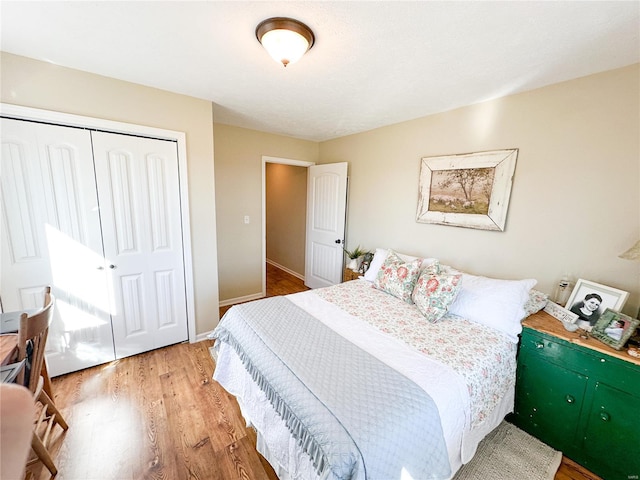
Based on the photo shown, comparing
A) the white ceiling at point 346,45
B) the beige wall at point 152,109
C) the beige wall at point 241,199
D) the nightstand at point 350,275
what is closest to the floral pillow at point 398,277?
the nightstand at point 350,275

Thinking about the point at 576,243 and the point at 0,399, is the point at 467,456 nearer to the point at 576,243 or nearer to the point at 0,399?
the point at 576,243

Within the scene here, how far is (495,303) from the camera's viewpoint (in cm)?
174

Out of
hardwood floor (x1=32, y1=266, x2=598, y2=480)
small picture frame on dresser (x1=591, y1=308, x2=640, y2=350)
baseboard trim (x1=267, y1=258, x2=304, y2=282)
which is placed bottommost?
hardwood floor (x1=32, y1=266, x2=598, y2=480)

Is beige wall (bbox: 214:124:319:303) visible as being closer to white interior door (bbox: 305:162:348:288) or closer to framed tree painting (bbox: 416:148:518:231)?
white interior door (bbox: 305:162:348:288)

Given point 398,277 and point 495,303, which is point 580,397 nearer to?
point 495,303

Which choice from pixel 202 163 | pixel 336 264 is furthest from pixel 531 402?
pixel 202 163

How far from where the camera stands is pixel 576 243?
1798mm

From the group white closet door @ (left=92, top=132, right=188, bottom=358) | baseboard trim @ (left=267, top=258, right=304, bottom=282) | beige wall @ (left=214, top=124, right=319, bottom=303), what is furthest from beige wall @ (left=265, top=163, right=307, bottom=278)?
white closet door @ (left=92, top=132, right=188, bottom=358)

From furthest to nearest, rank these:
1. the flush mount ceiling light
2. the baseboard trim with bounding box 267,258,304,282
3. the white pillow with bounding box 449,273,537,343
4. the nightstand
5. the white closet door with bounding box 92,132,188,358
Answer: the baseboard trim with bounding box 267,258,304,282 < the nightstand < the white closet door with bounding box 92,132,188,358 < the white pillow with bounding box 449,273,537,343 < the flush mount ceiling light

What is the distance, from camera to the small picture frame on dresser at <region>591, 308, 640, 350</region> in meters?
1.37

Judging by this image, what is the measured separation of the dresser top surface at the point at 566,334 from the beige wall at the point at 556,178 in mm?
381

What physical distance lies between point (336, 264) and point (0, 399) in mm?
3305

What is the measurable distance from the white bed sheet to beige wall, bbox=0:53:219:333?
3.40 ft

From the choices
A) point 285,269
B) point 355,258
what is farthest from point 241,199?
point 285,269
